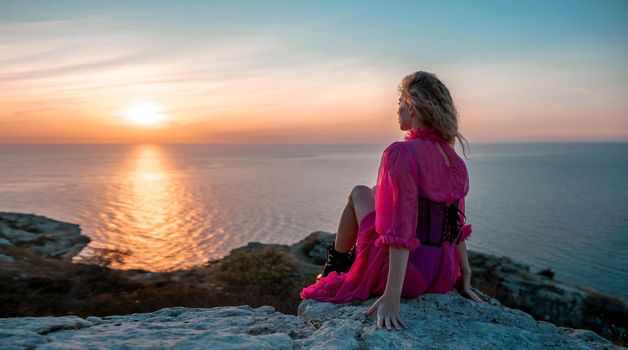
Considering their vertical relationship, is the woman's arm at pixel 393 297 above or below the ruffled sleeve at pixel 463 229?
below

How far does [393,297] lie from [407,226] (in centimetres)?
62

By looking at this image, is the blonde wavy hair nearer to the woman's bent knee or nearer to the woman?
the woman

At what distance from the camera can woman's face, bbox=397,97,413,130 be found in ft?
13.3

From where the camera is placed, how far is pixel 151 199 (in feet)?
192

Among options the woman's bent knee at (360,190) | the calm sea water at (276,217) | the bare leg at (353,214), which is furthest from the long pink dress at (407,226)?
the calm sea water at (276,217)

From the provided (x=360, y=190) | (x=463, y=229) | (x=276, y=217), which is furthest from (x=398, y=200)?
(x=276, y=217)

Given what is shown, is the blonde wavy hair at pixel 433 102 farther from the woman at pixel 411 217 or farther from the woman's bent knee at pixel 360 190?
the woman's bent knee at pixel 360 190

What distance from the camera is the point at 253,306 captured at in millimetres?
11664

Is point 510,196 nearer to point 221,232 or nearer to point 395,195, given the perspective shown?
point 221,232

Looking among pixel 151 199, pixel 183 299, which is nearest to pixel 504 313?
pixel 183 299

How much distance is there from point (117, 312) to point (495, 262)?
63.9 ft

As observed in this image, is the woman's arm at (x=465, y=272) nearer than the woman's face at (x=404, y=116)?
No

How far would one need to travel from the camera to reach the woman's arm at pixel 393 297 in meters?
3.43

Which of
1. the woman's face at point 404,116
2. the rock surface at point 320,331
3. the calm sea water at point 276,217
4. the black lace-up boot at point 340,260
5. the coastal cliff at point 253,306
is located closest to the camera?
the rock surface at point 320,331
